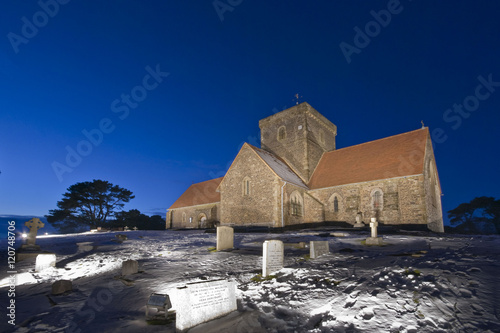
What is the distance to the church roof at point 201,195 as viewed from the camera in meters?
31.5

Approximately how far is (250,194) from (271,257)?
16.6 meters

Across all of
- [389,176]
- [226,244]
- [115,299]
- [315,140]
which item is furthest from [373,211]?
[115,299]

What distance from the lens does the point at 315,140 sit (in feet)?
94.9

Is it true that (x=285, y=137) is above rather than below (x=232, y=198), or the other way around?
above

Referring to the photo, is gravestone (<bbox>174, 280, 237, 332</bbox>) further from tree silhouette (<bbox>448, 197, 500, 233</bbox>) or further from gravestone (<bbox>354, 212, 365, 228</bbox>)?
tree silhouette (<bbox>448, 197, 500, 233</bbox>)

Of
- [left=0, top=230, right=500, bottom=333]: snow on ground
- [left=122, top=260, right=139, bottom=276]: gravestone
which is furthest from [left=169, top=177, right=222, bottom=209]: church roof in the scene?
[left=0, top=230, right=500, bottom=333]: snow on ground

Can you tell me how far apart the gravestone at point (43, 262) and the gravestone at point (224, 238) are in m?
6.01

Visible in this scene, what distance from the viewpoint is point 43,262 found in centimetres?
898

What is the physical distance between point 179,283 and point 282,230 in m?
15.2

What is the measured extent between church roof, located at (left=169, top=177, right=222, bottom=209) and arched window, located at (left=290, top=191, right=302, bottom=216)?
10.6m

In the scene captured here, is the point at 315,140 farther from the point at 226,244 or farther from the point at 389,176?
the point at 226,244

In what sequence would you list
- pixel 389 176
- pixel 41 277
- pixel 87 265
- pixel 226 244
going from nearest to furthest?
pixel 41 277
pixel 87 265
pixel 226 244
pixel 389 176

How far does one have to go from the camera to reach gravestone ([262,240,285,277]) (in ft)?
21.4

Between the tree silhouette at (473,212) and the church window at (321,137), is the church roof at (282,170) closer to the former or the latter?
the church window at (321,137)
